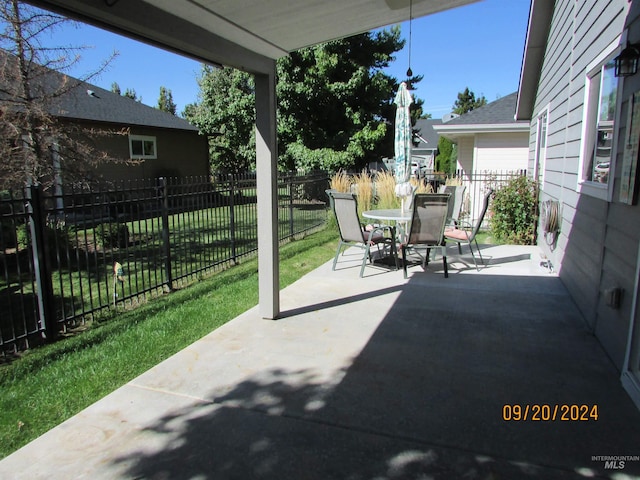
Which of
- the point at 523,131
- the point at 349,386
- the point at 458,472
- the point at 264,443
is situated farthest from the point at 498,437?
the point at 523,131

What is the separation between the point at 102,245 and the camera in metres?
6.57

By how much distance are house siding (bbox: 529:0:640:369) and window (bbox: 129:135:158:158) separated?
1280 centimetres

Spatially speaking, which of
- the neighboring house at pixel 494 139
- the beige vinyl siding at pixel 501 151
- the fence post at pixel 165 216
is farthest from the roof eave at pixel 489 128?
the fence post at pixel 165 216

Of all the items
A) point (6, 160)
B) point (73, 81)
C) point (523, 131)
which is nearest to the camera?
point (6, 160)

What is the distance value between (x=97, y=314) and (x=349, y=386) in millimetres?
3112

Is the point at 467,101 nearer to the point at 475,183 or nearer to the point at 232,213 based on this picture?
the point at 475,183

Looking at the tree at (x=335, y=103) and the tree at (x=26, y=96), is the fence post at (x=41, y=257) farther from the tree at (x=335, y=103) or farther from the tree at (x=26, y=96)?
the tree at (x=335, y=103)

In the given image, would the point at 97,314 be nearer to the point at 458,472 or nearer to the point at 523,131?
the point at 458,472

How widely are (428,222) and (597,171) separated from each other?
1951 millimetres

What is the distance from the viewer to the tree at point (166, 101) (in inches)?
1641

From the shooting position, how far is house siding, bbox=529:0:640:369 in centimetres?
312

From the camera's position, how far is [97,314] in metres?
4.65
